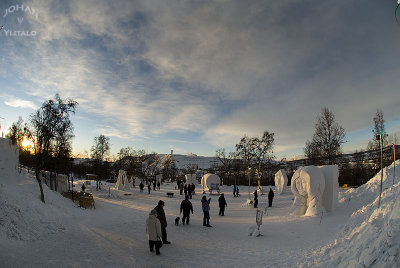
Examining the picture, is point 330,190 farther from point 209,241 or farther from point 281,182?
point 281,182

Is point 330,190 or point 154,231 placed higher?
point 330,190

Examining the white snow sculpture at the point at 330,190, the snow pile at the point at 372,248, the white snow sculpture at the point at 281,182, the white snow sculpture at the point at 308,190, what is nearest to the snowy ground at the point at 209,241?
the snow pile at the point at 372,248

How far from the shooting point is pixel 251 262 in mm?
6891

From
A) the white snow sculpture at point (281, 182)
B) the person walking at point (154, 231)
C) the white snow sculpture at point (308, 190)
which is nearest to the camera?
the person walking at point (154, 231)

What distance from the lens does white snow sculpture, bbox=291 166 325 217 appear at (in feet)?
43.7

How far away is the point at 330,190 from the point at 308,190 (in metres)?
1.20

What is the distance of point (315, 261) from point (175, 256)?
3901 mm

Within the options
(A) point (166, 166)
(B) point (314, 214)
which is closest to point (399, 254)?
(B) point (314, 214)

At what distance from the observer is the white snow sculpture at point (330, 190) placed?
13.5m

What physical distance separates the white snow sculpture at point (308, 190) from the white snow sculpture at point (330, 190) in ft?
1.32

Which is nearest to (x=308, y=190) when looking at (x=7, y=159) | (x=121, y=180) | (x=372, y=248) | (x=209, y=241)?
(x=209, y=241)

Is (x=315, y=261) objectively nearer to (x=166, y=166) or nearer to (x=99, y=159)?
(x=99, y=159)

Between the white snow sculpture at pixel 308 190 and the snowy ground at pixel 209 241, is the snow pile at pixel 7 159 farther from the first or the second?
the white snow sculpture at pixel 308 190

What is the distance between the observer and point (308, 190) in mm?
13711
